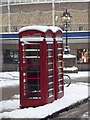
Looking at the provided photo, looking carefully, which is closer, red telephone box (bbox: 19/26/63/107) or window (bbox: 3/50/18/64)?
red telephone box (bbox: 19/26/63/107)

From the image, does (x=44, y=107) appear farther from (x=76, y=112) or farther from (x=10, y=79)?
(x=10, y=79)

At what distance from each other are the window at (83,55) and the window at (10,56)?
6532mm

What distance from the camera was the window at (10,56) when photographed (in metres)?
39.2

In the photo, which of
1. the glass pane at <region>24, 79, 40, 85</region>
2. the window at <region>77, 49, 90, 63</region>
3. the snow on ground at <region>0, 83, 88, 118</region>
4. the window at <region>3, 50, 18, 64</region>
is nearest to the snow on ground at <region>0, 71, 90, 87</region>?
the window at <region>77, 49, 90, 63</region>

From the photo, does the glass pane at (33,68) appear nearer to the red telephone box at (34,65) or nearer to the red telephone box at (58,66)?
the red telephone box at (34,65)

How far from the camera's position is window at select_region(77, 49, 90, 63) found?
37594mm

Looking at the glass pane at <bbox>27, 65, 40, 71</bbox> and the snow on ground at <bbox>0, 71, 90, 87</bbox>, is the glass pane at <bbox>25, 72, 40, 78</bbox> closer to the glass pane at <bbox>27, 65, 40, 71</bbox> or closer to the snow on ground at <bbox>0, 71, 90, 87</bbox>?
the glass pane at <bbox>27, 65, 40, 71</bbox>

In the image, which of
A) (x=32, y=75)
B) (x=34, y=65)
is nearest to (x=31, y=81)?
(x=32, y=75)

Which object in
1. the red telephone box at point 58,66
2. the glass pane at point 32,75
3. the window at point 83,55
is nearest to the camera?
the glass pane at point 32,75

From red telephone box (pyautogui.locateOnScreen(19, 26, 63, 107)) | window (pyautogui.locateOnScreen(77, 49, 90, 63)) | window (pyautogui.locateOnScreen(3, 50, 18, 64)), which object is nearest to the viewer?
red telephone box (pyautogui.locateOnScreen(19, 26, 63, 107))

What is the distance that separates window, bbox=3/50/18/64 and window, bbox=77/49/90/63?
6.53m

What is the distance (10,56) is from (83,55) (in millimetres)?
7687

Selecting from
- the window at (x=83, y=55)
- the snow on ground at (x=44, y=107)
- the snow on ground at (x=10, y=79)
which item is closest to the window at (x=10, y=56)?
the window at (x=83, y=55)

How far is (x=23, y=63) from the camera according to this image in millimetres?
14062
